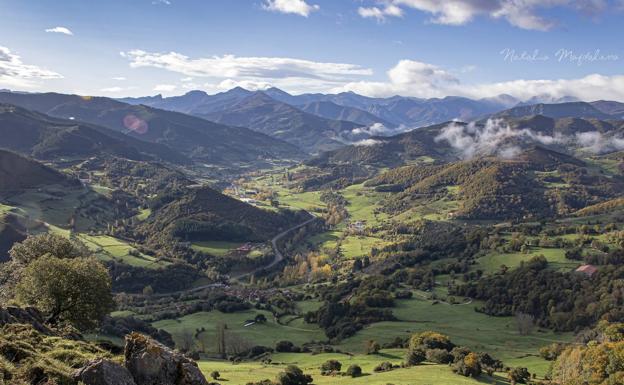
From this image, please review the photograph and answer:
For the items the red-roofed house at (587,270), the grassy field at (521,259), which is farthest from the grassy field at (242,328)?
the red-roofed house at (587,270)

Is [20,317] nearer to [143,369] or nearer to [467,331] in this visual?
[143,369]

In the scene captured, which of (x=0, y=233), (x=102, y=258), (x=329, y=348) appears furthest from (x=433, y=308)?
(x=0, y=233)

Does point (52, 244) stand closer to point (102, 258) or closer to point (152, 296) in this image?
point (152, 296)

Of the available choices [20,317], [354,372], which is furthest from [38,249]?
[354,372]

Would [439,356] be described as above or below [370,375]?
above

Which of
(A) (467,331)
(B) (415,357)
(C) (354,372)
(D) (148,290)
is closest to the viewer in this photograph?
(C) (354,372)

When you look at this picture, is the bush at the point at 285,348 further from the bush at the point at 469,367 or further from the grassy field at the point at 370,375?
the bush at the point at 469,367
